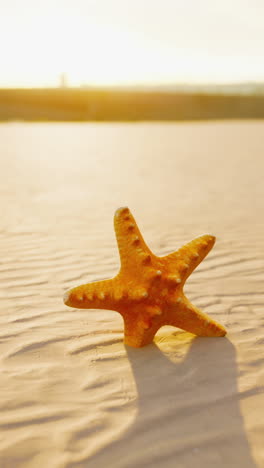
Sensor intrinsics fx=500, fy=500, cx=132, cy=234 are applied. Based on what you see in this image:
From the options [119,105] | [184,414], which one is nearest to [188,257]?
[184,414]

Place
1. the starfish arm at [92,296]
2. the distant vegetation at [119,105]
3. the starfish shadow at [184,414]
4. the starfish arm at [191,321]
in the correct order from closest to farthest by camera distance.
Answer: the starfish shadow at [184,414], the starfish arm at [92,296], the starfish arm at [191,321], the distant vegetation at [119,105]

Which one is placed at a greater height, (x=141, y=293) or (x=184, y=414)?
(x=141, y=293)

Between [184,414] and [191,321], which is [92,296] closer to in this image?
[191,321]

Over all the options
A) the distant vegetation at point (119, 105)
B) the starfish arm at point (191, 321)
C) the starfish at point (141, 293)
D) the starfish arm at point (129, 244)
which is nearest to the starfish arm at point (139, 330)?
the starfish at point (141, 293)

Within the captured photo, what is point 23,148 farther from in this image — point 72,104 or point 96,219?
point 72,104

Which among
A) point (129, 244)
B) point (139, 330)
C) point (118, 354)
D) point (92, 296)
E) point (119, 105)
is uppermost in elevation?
point (129, 244)

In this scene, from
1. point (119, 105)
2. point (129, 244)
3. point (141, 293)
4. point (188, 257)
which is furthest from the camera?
point (119, 105)

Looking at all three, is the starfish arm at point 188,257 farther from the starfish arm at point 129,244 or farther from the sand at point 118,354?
the sand at point 118,354
